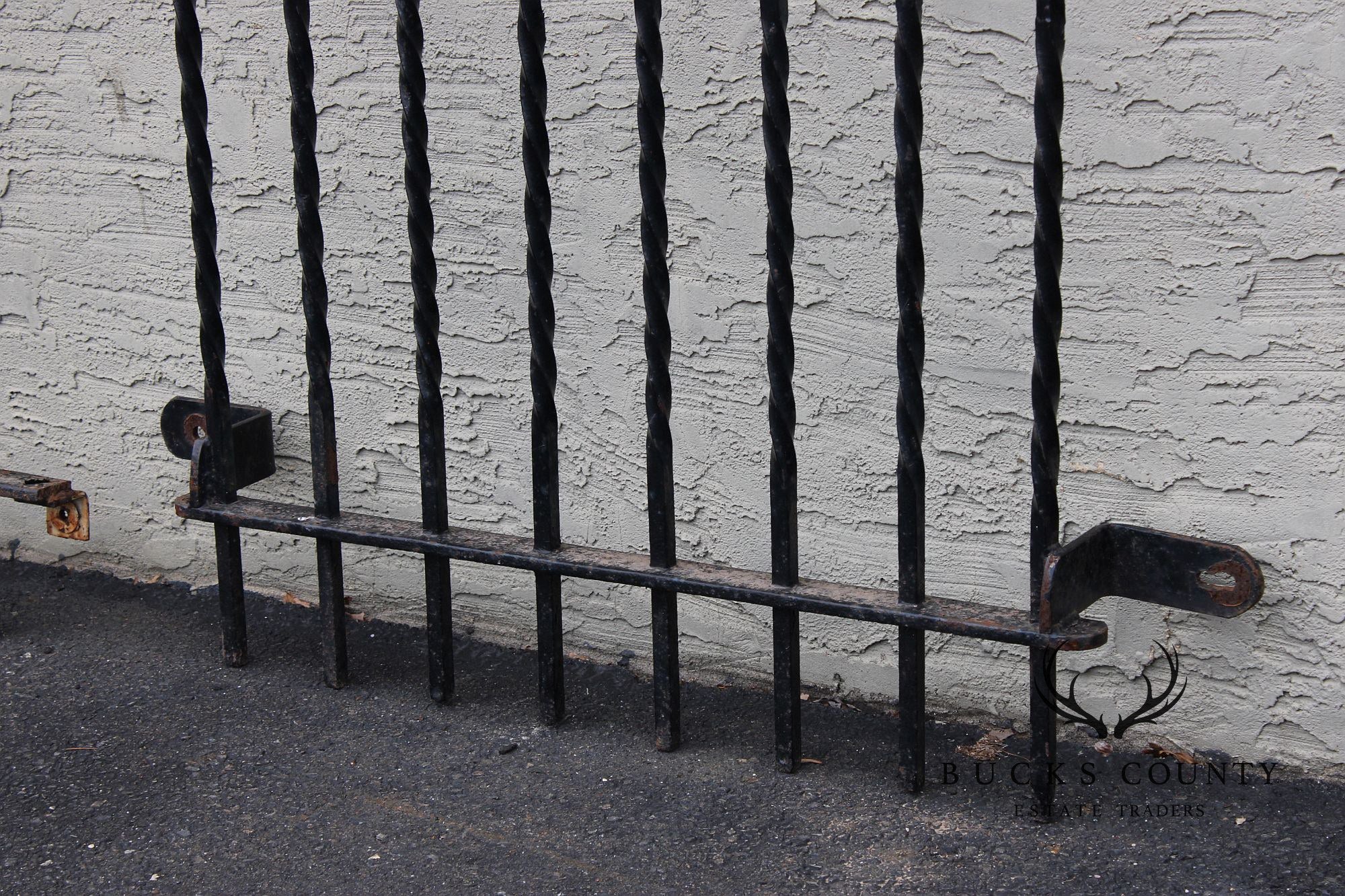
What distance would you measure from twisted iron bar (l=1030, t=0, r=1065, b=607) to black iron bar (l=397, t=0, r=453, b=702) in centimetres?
88

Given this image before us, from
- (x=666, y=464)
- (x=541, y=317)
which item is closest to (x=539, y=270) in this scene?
(x=541, y=317)

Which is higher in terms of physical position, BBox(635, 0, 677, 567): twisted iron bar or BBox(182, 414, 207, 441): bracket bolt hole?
BBox(635, 0, 677, 567): twisted iron bar

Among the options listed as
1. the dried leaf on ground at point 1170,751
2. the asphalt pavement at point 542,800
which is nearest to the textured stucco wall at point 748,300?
the dried leaf on ground at point 1170,751

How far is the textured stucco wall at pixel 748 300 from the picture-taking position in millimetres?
1789

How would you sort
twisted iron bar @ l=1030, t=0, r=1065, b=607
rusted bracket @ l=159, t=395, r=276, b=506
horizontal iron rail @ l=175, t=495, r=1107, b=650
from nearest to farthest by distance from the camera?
twisted iron bar @ l=1030, t=0, r=1065, b=607 → horizontal iron rail @ l=175, t=495, r=1107, b=650 → rusted bracket @ l=159, t=395, r=276, b=506

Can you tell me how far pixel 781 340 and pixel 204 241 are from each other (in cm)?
98

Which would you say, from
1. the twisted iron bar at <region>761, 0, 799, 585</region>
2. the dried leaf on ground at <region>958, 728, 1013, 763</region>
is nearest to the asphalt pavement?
the dried leaf on ground at <region>958, 728, 1013, 763</region>

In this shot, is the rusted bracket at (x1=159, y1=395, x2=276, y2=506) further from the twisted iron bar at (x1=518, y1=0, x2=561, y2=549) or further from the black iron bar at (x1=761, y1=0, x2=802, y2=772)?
the black iron bar at (x1=761, y1=0, x2=802, y2=772)

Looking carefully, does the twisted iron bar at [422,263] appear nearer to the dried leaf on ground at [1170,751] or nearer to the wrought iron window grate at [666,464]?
the wrought iron window grate at [666,464]

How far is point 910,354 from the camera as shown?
1673 mm

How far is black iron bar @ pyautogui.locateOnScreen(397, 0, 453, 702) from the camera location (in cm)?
189

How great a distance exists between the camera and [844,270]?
6.63 feet

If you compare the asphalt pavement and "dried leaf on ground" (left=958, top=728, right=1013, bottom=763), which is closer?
the asphalt pavement

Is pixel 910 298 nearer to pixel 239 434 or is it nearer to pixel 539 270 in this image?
pixel 539 270
